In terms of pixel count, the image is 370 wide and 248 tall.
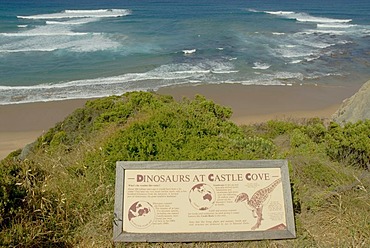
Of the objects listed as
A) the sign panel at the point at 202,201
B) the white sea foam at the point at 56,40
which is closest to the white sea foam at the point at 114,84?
the white sea foam at the point at 56,40

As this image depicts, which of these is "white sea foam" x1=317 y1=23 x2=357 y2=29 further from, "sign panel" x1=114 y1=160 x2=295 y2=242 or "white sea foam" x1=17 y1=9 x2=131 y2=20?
"sign panel" x1=114 y1=160 x2=295 y2=242

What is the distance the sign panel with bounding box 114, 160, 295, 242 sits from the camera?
5152mm

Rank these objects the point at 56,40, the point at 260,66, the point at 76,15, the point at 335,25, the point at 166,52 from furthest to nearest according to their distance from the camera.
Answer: the point at 76,15 → the point at 335,25 → the point at 56,40 → the point at 166,52 → the point at 260,66

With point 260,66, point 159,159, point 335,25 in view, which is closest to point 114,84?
point 260,66

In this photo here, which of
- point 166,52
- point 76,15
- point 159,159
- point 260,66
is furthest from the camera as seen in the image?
point 76,15

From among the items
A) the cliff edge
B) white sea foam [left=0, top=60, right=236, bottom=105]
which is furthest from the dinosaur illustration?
white sea foam [left=0, top=60, right=236, bottom=105]

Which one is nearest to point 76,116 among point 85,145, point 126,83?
point 85,145

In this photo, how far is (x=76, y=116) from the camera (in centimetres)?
1109

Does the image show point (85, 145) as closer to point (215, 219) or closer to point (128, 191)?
point (128, 191)

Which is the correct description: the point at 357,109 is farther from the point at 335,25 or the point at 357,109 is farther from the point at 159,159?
the point at 335,25

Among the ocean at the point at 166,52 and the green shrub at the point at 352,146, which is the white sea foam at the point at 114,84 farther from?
the green shrub at the point at 352,146

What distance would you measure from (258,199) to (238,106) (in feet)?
49.1

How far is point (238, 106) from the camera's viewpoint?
20.1 metres

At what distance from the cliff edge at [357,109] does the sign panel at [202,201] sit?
768 centimetres
